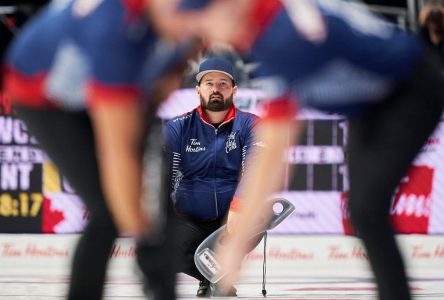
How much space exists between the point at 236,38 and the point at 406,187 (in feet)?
16.7

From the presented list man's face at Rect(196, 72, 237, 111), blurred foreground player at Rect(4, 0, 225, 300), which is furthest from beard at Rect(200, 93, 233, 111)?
blurred foreground player at Rect(4, 0, 225, 300)

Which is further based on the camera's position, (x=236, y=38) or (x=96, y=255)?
(x=96, y=255)

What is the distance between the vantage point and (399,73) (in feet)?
9.13

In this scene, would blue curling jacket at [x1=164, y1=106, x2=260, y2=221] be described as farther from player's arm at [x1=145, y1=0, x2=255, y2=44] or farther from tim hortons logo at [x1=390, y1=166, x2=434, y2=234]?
player's arm at [x1=145, y1=0, x2=255, y2=44]

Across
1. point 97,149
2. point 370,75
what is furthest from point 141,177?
point 370,75

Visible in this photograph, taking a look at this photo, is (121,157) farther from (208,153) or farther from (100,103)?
(208,153)

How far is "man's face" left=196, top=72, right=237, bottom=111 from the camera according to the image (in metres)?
5.66

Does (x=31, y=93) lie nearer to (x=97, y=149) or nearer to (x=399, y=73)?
(x=97, y=149)

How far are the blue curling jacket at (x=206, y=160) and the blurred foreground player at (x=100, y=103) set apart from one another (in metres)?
2.61

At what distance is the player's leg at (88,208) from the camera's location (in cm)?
280

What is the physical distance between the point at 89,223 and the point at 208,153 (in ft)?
9.62

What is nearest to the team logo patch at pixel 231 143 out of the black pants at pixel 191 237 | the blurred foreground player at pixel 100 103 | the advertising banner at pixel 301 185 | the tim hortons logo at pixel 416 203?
the black pants at pixel 191 237

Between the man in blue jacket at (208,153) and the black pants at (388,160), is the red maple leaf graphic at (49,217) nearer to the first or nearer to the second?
the man in blue jacket at (208,153)

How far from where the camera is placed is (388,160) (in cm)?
281
